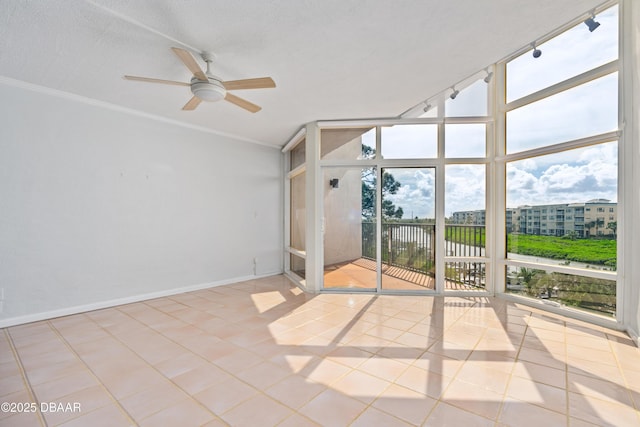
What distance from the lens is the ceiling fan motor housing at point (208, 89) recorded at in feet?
8.39

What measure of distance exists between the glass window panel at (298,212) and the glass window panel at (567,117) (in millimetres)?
3405

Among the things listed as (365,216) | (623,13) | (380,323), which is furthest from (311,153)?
(623,13)

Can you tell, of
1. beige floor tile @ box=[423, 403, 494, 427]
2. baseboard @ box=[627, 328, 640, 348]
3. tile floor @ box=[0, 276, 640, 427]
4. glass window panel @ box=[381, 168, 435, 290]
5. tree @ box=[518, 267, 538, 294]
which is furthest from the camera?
glass window panel @ box=[381, 168, 435, 290]

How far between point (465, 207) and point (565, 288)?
157 cm

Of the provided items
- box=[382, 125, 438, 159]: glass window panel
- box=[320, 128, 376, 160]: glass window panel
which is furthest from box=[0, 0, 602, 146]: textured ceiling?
box=[320, 128, 376, 160]: glass window panel

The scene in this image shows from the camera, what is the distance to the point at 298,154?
5.36 m

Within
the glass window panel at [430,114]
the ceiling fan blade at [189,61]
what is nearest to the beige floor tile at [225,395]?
the ceiling fan blade at [189,61]

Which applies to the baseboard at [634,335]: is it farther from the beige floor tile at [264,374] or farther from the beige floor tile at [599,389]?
the beige floor tile at [264,374]

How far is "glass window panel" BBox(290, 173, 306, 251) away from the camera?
518 cm

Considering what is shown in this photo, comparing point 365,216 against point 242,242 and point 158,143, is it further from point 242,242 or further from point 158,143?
point 158,143

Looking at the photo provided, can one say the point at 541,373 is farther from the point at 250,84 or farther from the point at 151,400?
the point at 250,84

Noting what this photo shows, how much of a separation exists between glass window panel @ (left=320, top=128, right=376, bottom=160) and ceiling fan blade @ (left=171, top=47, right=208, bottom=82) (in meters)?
2.35

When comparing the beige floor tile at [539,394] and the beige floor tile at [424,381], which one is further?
the beige floor tile at [424,381]

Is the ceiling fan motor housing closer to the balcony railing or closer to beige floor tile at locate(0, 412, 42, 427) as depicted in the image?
beige floor tile at locate(0, 412, 42, 427)
